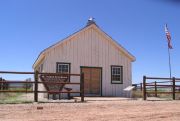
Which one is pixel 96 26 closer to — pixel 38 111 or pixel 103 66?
pixel 103 66

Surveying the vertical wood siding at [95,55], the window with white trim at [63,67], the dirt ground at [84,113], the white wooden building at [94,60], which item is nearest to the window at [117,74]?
the white wooden building at [94,60]

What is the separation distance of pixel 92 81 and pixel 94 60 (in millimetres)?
1471

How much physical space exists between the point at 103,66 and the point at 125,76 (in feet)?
6.01

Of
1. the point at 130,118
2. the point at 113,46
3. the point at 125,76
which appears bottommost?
the point at 130,118

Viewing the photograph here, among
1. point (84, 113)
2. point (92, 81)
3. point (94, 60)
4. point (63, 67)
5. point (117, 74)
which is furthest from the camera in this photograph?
point (117, 74)

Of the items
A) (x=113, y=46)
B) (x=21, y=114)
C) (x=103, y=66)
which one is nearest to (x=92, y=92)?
(x=103, y=66)

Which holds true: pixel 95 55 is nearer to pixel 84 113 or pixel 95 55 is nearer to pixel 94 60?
pixel 94 60

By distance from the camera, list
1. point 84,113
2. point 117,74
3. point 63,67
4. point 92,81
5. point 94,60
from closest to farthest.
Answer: point 84,113, point 63,67, point 92,81, point 94,60, point 117,74

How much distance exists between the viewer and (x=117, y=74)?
2444 cm

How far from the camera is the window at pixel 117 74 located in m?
24.2

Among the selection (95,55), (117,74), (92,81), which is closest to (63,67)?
(92,81)

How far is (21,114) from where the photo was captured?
38.8ft

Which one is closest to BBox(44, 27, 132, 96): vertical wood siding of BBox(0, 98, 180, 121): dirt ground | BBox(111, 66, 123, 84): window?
BBox(111, 66, 123, 84): window

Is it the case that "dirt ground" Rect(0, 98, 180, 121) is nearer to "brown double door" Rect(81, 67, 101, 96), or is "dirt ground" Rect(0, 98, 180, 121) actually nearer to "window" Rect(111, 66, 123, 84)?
"brown double door" Rect(81, 67, 101, 96)
